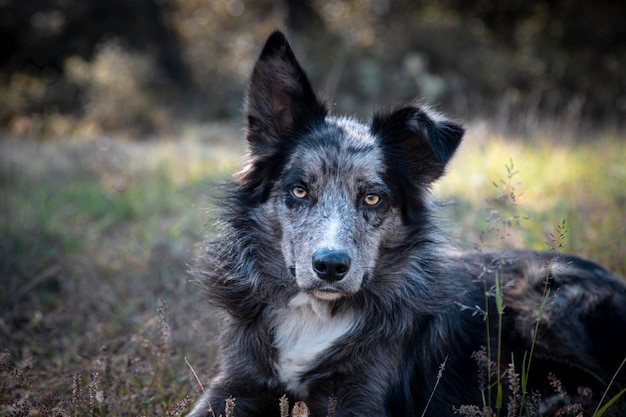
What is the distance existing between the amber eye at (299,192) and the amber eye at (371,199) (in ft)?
1.25

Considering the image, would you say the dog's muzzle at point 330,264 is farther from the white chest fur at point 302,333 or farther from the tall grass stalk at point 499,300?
the tall grass stalk at point 499,300

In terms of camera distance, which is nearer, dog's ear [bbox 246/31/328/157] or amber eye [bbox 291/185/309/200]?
amber eye [bbox 291/185/309/200]

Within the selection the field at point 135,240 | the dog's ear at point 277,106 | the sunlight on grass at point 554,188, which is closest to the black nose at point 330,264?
the field at point 135,240

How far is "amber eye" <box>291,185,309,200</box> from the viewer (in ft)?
11.8

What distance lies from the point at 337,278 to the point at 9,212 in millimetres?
4664

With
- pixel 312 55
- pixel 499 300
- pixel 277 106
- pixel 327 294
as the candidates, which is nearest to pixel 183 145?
pixel 312 55

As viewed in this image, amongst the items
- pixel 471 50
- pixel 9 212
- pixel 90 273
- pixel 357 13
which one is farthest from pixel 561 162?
pixel 357 13

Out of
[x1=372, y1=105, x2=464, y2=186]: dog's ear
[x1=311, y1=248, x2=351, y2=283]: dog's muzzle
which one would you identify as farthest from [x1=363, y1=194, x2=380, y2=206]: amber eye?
[x1=311, y1=248, x2=351, y2=283]: dog's muzzle

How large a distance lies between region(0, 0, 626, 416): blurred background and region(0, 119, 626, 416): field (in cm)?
3

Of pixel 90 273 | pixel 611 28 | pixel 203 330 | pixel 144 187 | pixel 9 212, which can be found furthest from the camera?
pixel 611 28

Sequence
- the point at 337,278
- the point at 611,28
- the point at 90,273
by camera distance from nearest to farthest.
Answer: the point at 337,278 < the point at 90,273 < the point at 611,28

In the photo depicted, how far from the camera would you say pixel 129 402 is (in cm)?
353

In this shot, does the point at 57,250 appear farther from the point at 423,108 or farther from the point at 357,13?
the point at 357,13

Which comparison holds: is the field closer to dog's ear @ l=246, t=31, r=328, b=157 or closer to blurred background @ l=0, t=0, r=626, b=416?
blurred background @ l=0, t=0, r=626, b=416
